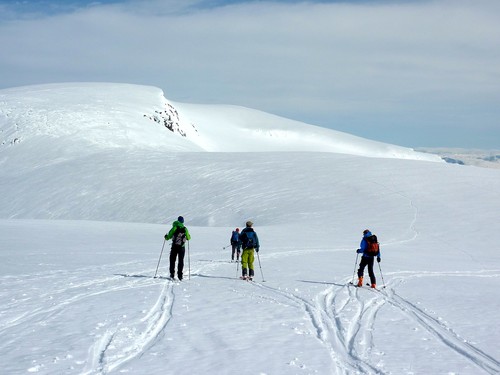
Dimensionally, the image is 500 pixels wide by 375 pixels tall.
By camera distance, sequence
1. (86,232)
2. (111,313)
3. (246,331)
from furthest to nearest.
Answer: (86,232) < (111,313) < (246,331)

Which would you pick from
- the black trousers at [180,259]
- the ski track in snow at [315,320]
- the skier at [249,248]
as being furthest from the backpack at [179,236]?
the skier at [249,248]

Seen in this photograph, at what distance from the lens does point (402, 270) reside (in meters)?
20.2

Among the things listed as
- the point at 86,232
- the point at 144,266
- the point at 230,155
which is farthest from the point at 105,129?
the point at 144,266

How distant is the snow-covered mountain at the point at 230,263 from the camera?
8.76 metres

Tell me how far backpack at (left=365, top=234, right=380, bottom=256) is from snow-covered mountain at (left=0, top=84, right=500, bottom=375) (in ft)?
3.50

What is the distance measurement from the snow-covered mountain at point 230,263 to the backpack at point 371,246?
1.07 metres

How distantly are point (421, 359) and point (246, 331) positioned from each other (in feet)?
10.1

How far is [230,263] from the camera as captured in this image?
21.7m

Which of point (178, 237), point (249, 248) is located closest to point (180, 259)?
point (178, 237)

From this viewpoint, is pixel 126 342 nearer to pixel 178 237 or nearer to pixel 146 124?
pixel 178 237

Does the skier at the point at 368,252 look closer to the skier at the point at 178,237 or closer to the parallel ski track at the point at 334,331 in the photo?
the parallel ski track at the point at 334,331

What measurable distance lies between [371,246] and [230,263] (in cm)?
692

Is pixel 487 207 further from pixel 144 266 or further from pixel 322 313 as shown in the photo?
pixel 322 313

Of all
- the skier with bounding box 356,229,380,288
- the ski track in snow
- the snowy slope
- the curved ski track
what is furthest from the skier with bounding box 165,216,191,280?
the snowy slope
